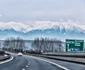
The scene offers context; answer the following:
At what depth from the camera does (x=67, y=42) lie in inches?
2724

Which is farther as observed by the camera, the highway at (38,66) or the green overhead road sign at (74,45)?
the green overhead road sign at (74,45)

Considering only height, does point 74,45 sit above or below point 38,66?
above

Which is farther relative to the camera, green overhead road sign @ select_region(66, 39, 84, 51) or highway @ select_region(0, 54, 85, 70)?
green overhead road sign @ select_region(66, 39, 84, 51)

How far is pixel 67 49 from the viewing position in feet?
226

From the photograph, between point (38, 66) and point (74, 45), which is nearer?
point (38, 66)

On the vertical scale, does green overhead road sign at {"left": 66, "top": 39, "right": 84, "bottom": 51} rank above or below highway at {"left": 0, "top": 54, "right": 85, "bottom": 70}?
above

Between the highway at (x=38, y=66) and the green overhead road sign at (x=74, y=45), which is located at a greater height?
the green overhead road sign at (x=74, y=45)

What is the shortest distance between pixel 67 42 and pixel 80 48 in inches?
111

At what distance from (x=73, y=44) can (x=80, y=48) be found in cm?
164

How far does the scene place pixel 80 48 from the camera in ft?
226

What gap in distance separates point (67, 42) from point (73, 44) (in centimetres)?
140

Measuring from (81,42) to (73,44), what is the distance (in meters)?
1.74
